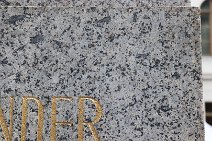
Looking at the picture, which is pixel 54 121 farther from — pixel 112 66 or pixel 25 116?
pixel 112 66

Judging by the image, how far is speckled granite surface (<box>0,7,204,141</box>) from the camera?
174cm

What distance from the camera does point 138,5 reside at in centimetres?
186

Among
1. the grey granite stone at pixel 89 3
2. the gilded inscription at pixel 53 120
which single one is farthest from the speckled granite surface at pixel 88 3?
the gilded inscription at pixel 53 120

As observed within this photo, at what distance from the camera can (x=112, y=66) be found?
69.4 inches

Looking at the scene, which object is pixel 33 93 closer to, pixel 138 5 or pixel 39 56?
pixel 39 56

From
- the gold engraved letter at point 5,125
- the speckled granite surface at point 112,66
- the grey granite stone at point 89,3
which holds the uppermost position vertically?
the grey granite stone at point 89,3

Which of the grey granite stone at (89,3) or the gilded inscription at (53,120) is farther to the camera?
the grey granite stone at (89,3)

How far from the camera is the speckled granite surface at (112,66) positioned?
1739mm

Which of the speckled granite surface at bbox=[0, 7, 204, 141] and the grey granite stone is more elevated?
the grey granite stone

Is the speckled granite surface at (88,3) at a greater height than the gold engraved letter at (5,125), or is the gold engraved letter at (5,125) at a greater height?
the speckled granite surface at (88,3)

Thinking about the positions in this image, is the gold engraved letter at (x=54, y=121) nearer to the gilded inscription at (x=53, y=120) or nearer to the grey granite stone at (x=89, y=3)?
the gilded inscription at (x=53, y=120)

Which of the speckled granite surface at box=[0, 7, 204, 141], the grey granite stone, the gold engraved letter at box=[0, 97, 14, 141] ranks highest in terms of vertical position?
the grey granite stone

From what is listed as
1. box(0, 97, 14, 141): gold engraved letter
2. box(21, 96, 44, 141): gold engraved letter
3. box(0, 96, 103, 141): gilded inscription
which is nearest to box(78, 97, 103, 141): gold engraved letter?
box(0, 96, 103, 141): gilded inscription

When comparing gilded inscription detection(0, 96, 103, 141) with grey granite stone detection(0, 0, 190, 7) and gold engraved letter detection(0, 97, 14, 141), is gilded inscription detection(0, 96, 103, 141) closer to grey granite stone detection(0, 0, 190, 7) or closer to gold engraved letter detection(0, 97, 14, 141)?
gold engraved letter detection(0, 97, 14, 141)
